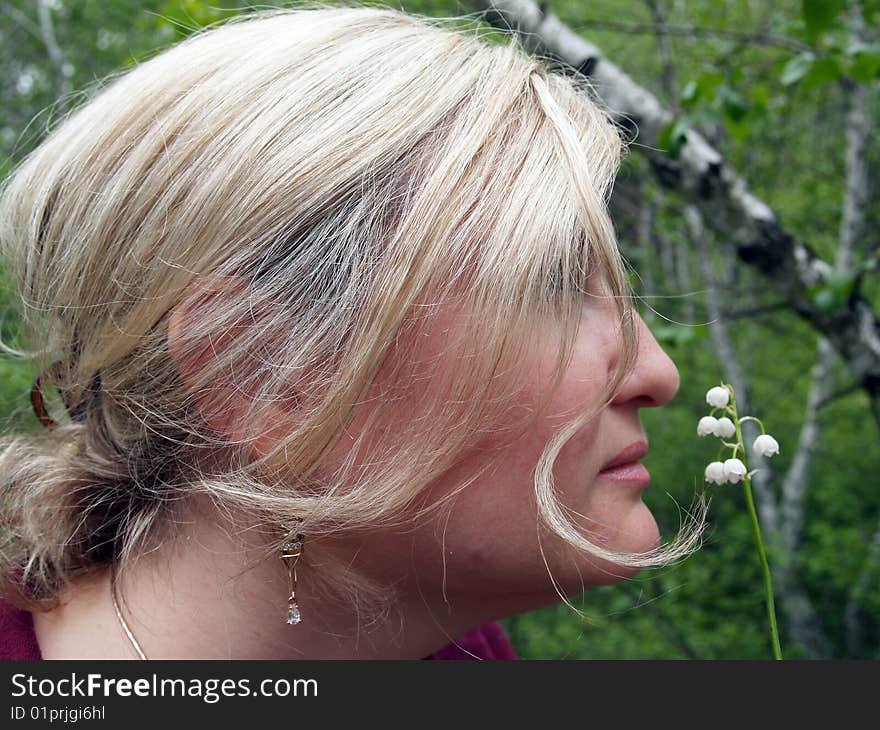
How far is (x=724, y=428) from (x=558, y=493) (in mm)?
264

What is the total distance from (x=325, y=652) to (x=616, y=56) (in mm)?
5244

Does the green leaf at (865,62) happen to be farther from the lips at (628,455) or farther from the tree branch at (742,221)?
the lips at (628,455)

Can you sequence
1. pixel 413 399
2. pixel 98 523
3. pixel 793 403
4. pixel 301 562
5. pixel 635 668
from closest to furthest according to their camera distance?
pixel 635 668 < pixel 413 399 < pixel 301 562 < pixel 98 523 < pixel 793 403

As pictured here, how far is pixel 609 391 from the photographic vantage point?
3.55 ft

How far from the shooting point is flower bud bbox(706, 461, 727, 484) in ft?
3.02

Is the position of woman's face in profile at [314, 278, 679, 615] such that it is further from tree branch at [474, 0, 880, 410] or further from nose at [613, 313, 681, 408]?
tree branch at [474, 0, 880, 410]

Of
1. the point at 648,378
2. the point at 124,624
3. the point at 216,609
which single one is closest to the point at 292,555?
the point at 216,609

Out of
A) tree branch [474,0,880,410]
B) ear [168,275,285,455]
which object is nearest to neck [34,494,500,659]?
ear [168,275,285,455]

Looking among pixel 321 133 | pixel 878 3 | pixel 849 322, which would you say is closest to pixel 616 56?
pixel 878 3

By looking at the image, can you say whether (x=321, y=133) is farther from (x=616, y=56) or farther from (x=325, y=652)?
(x=616, y=56)

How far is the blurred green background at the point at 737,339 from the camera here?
4.82 meters

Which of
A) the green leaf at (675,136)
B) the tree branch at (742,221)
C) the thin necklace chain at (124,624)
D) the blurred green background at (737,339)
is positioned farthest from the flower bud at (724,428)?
the blurred green background at (737,339)

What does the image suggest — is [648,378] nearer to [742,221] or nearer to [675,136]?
[675,136]

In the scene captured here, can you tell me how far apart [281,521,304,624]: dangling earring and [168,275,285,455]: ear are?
13 cm
